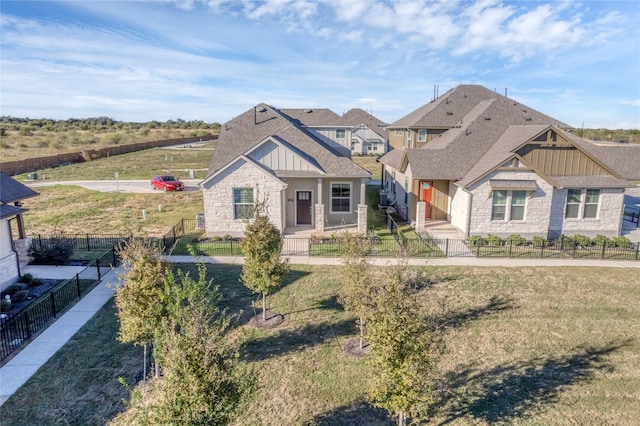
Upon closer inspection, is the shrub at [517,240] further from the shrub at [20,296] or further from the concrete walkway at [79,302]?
the shrub at [20,296]

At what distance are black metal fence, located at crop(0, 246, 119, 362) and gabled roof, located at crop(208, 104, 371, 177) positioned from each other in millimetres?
8923

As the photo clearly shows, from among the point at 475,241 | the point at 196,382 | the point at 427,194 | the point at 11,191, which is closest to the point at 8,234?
the point at 11,191

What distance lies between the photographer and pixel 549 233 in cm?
2278

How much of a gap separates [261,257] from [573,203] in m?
18.9

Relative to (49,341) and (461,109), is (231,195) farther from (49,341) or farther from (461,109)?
(461,109)

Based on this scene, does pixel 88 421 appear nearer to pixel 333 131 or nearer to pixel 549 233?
pixel 549 233

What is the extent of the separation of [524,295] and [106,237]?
2172 centimetres

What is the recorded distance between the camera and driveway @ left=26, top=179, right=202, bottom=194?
3969 cm

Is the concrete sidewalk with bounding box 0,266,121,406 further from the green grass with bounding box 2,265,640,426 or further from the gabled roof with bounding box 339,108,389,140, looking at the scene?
the gabled roof with bounding box 339,108,389,140

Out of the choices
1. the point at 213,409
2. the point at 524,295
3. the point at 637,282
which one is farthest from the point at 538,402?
the point at 637,282

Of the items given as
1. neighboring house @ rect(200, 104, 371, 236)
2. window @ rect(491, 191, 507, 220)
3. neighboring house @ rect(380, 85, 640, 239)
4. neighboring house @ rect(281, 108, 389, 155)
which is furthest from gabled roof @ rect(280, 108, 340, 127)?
window @ rect(491, 191, 507, 220)

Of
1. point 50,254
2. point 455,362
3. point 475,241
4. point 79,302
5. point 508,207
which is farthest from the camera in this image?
point 508,207

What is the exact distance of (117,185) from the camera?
137ft

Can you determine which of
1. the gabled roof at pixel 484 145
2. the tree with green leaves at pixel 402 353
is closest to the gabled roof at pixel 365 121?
the gabled roof at pixel 484 145
